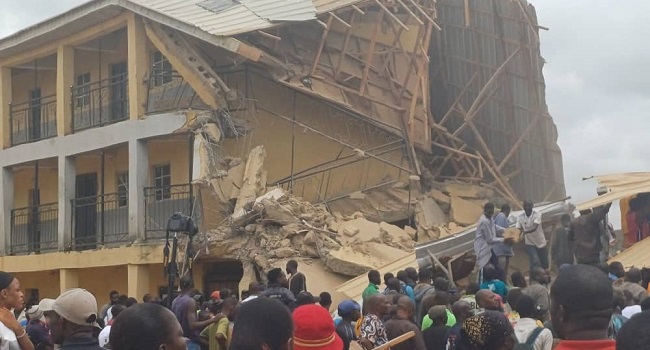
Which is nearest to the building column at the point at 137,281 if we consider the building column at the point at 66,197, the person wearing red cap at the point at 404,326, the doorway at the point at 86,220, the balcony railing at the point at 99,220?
the balcony railing at the point at 99,220

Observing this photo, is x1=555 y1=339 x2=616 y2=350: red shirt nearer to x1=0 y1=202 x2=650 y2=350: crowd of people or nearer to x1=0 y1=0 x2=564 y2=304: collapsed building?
x1=0 y1=202 x2=650 y2=350: crowd of people

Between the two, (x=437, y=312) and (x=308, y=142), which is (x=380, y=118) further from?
(x=437, y=312)

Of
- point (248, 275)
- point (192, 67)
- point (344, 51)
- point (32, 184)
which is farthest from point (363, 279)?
point (32, 184)

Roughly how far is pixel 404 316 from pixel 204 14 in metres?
11.9

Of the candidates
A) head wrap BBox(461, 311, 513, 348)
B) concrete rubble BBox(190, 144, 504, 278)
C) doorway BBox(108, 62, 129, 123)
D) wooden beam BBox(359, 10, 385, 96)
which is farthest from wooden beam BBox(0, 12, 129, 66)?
head wrap BBox(461, 311, 513, 348)

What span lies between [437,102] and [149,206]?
6852 mm

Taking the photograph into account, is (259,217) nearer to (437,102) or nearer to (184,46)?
(184,46)

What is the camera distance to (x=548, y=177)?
62.9ft

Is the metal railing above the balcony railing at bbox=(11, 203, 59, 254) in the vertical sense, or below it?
above

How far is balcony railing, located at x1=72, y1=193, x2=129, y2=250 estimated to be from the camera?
20047 millimetres

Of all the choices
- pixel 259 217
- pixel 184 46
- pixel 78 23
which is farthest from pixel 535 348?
pixel 78 23

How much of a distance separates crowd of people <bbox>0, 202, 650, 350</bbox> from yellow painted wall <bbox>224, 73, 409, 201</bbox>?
6.26 m

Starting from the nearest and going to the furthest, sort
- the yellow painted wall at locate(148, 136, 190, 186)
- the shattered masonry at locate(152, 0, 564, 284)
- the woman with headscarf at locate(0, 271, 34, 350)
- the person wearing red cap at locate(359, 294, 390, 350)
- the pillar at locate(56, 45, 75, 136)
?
the woman with headscarf at locate(0, 271, 34, 350) < the person wearing red cap at locate(359, 294, 390, 350) < the shattered masonry at locate(152, 0, 564, 284) < the yellow painted wall at locate(148, 136, 190, 186) < the pillar at locate(56, 45, 75, 136)

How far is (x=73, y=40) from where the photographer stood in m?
20.4
